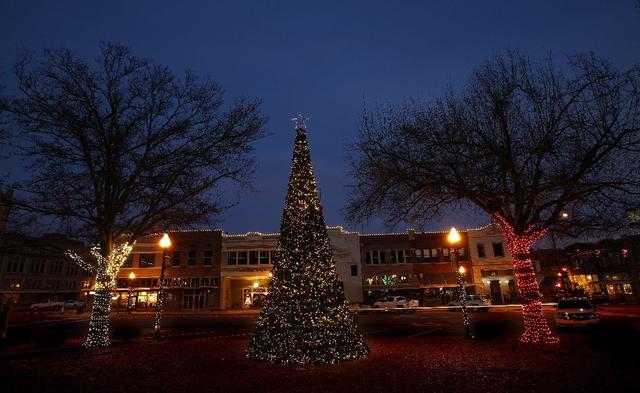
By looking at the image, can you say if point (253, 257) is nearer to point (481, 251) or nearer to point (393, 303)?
point (393, 303)

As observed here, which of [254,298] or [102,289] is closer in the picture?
[102,289]

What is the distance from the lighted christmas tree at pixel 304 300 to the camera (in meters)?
10.0

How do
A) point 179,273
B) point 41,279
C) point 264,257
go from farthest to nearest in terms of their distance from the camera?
1. point 41,279
2. point 264,257
3. point 179,273

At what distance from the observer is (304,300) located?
10367mm

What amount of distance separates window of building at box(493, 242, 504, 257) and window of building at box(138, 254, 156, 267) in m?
42.1

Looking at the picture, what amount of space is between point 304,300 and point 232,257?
36.8 metres

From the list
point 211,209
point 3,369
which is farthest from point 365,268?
point 3,369

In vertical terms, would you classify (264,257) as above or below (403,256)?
above

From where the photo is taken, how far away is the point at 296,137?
12.2 m

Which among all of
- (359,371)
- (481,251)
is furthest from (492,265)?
(359,371)

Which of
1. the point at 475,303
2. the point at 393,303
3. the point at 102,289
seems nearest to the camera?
the point at 102,289

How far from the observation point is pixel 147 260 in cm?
4588

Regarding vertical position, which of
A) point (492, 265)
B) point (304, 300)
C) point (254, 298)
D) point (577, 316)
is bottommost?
point (577, 316)

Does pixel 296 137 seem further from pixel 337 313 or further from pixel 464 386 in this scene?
pixel 464 386
